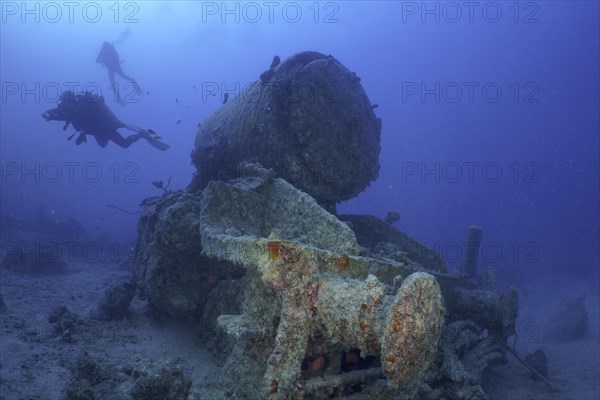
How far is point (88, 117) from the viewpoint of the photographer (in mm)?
12633

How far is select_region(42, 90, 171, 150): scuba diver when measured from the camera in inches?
470

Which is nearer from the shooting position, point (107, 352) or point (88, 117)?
point (107, 352)

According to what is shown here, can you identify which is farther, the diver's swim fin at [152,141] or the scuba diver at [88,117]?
the diver's swim fin at [152,141]

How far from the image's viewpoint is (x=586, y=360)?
9844 millimetres

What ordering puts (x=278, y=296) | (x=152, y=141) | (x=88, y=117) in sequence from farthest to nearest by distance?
(x=152, y=141) → (x=88, y=117) → (x=278, y=296)

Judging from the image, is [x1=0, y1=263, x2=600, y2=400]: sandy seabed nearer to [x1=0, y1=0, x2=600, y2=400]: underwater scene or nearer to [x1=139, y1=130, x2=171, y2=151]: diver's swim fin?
A: [x1=0, y1=0, x2=600, y2=400]: underwater scene

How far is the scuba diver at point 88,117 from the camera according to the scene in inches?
470

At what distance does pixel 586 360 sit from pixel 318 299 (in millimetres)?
10215

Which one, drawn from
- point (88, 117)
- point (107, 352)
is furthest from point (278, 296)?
point (88, 117)

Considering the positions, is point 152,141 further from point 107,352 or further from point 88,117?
point 107,352

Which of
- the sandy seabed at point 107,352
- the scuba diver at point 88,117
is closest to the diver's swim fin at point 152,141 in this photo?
the scuba diver at point 88,117

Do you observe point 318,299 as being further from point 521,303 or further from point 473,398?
point 521,303

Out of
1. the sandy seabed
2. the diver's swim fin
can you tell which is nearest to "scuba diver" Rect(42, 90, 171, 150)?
the diver's swim fin

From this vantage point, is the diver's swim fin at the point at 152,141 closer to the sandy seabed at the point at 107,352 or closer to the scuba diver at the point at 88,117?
the scuba diver at the point at 88,117
